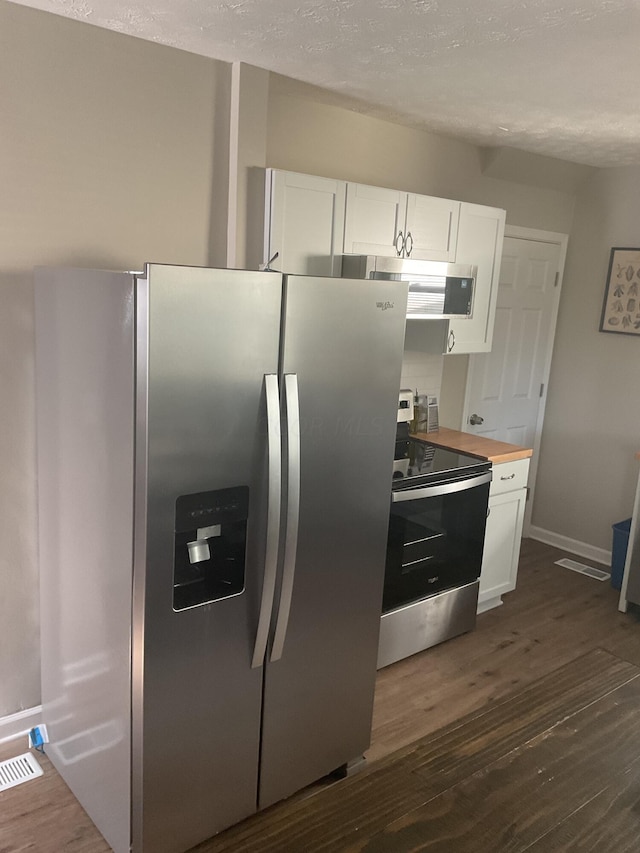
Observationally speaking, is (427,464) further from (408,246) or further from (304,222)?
(304,222)

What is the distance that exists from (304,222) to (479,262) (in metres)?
1.19

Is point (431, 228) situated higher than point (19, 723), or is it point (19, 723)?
point (431, 228)

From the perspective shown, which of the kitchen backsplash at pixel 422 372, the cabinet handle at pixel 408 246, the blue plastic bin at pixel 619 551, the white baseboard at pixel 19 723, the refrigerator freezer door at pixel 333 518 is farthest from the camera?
the blue plastic bin at pixel 619 551

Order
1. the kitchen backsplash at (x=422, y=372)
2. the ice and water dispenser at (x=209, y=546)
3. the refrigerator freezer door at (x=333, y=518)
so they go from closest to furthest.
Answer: the ice and water dispenser at (x=209, y=546) → the refrigerator freezer door at (x=333, y=518) → the kitchen backsplash at (x=422, y=372)

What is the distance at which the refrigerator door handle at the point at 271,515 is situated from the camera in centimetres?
196

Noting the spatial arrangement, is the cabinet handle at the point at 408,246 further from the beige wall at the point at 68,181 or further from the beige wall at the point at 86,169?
the beige wall at the point at 68,181

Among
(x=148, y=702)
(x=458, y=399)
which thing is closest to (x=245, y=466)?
(x=148, y=702)

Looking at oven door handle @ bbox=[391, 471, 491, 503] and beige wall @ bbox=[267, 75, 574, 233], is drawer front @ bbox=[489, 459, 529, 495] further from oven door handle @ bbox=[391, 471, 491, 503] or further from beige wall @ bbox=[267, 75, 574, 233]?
beige wall @ bbox=[267, 75, 574, 233]

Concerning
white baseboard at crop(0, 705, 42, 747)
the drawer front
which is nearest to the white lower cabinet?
the drawer front

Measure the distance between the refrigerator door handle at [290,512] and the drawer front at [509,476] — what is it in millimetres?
1715

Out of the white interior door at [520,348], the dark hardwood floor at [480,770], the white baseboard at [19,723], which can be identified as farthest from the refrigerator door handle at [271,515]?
the white interior door at [520,348]

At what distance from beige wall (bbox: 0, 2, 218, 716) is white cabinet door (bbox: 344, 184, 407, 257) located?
0.63 metres

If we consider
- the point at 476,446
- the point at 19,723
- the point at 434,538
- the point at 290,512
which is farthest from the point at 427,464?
the point at 19,723

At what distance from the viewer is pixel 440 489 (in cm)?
313
